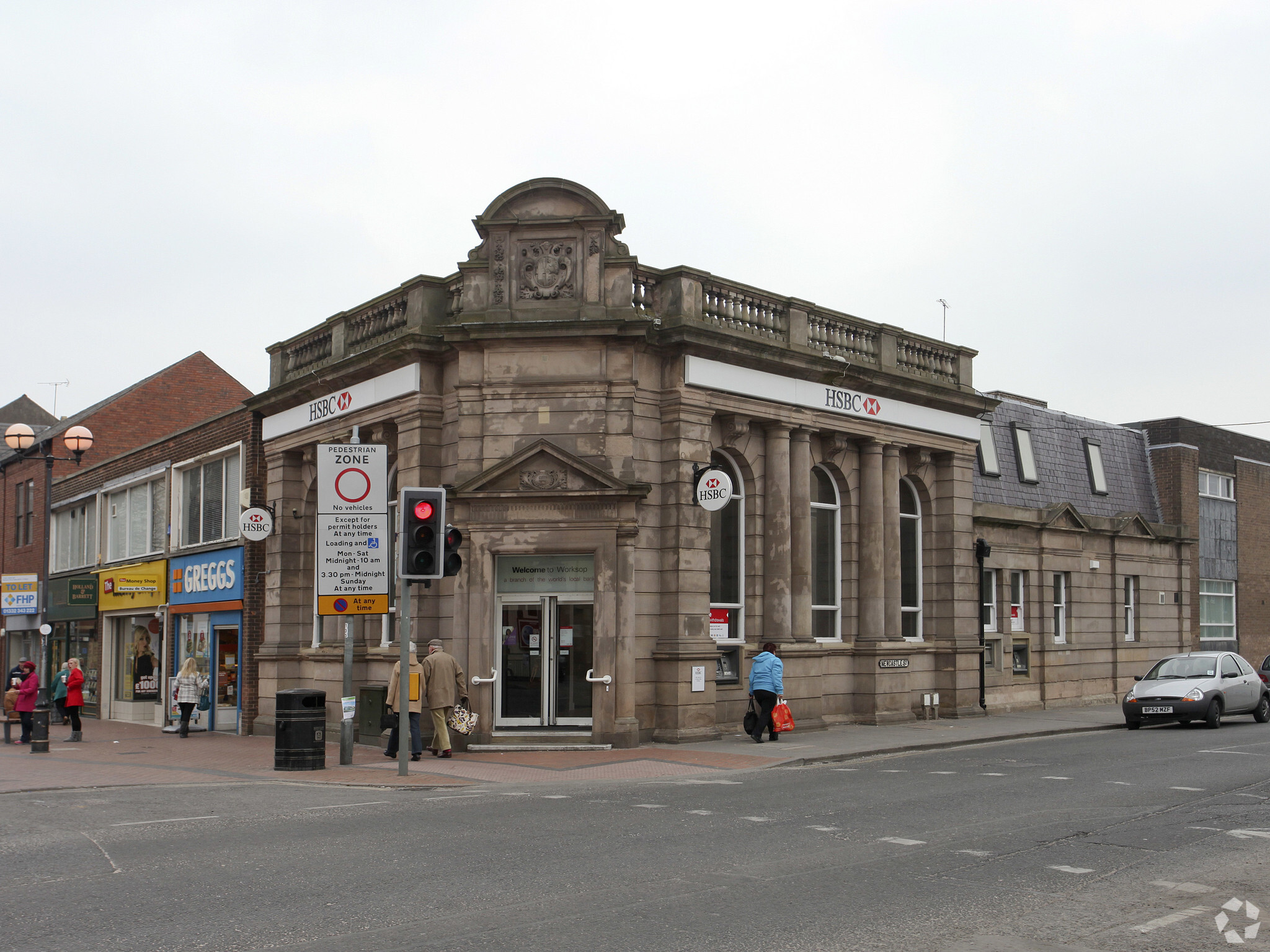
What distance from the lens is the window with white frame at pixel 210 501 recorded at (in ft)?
83.5

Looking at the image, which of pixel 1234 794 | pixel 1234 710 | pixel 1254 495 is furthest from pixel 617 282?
pixel 1254 495

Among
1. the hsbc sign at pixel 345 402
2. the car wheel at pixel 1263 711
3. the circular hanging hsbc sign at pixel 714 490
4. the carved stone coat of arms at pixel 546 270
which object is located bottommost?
the car wheel at pixel 1263 711

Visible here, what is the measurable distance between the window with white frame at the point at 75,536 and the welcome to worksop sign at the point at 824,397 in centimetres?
2139

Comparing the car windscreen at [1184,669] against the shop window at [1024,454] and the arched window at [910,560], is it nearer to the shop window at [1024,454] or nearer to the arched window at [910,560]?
the arched window at [910,560]

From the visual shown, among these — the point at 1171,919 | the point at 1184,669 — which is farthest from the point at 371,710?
the point at 1184,669

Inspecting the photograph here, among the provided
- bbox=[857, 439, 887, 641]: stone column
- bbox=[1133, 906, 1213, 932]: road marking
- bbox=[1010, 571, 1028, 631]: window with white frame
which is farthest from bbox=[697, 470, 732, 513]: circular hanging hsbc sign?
bbox=[1133, 906, 1213, 932]: road marking

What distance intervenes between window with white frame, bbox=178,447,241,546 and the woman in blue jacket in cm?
1252

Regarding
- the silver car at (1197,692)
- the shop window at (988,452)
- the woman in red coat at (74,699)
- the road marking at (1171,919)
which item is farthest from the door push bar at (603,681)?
the shop window at (988,452)

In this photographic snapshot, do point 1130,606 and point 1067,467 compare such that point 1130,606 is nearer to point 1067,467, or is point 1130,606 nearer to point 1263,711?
point 1067,467

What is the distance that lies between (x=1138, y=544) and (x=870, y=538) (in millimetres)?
12549

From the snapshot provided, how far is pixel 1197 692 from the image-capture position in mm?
21344

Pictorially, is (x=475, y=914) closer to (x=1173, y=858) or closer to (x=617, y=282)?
(x=1173, y=858)

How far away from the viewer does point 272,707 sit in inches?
912

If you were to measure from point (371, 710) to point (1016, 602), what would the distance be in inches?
611
